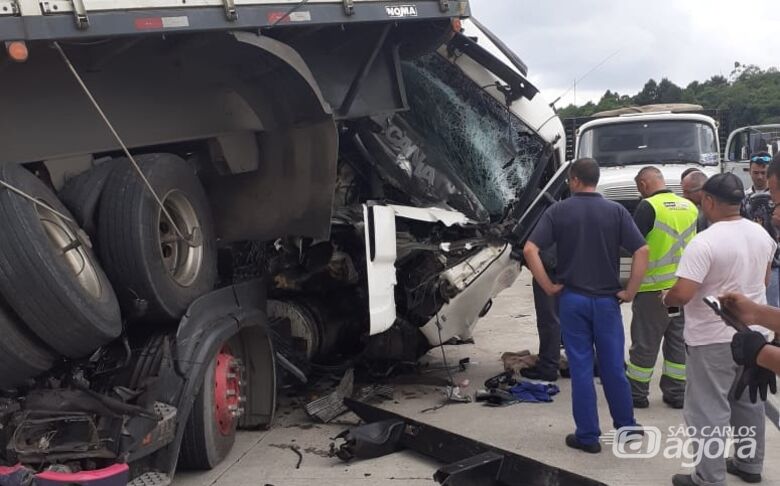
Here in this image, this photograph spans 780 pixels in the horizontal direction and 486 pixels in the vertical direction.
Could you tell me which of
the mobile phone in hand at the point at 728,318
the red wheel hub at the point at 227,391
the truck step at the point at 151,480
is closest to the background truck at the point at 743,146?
the red wheel hub at the point at 227,391

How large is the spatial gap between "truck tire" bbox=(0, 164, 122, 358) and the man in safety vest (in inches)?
140

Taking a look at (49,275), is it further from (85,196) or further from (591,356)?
(591,356)

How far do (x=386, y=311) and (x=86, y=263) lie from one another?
2.18 m

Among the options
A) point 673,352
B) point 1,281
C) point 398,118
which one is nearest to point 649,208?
point 673,352

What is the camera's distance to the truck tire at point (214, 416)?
4293mm

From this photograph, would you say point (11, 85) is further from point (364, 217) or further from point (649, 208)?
point (649, 208)

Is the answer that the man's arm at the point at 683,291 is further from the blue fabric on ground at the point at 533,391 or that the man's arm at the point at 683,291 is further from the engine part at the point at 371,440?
the blue fabric on ground at the point at 533,391

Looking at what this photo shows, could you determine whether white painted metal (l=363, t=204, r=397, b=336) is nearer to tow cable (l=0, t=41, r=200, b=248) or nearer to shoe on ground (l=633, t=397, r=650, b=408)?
tow cable (l=0, t=41, r=200, b=248)

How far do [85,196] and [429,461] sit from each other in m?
2.37

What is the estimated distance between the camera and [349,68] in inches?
194

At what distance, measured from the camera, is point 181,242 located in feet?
14.3

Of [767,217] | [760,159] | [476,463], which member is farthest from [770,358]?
[760,159]

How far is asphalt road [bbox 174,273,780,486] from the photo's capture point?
14.3 ft

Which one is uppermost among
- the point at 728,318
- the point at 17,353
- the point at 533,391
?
the point at 17,353
